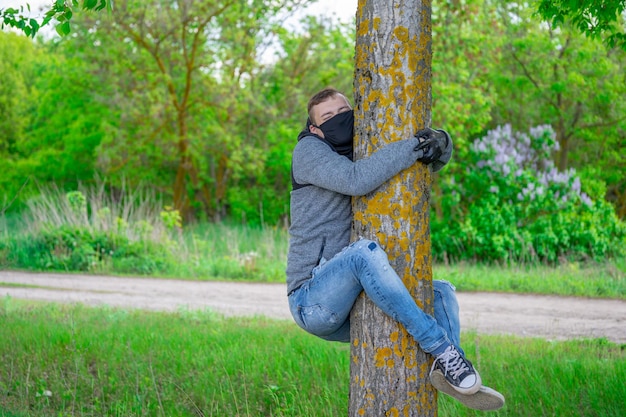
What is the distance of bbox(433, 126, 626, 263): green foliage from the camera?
14828mm

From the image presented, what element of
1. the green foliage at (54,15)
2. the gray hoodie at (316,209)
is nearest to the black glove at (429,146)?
the gray hoodie at (316,209)

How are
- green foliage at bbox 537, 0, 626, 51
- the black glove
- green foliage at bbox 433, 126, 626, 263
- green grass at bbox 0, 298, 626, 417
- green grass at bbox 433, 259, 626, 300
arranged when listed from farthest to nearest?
green foliage at bbox 433, 126, 626, 263 → green grass at bbox 433, 259, 626, 300 → green foliage at bbox 537, 0, 626, 51 → green grass at bbox 0, 298, 626, 417 → the black glove

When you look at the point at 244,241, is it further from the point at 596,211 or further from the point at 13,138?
the point at 13,138

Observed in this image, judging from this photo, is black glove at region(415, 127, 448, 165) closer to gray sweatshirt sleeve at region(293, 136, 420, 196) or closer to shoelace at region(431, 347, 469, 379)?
gray sweatshirt sleeve at region(293, 136, 420, 196)

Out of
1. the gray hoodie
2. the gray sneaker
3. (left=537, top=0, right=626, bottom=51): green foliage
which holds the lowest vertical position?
the gray sneaker

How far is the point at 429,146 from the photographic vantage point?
3.73m

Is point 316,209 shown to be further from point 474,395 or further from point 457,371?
point 474,395

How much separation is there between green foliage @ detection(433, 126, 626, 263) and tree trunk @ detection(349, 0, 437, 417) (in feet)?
36.6

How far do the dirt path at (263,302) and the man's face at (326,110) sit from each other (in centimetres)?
510

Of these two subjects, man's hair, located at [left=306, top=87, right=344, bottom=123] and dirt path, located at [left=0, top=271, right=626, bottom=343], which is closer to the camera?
man's hair, located at [left=306, top=87, right=344, bottom=123]

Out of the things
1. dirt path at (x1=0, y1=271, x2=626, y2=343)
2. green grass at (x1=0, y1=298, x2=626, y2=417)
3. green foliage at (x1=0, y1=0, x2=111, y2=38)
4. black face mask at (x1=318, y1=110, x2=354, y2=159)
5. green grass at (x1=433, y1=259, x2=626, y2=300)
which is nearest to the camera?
black face mask at (x1=318, y1=110, x2=354, y2=159)

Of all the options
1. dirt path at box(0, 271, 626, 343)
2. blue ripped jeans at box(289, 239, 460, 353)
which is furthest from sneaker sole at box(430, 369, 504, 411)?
dirt path at box(0, 271, 626, 343)

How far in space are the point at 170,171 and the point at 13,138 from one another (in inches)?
300

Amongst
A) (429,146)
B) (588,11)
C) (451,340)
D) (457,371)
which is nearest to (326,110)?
(429,146)
